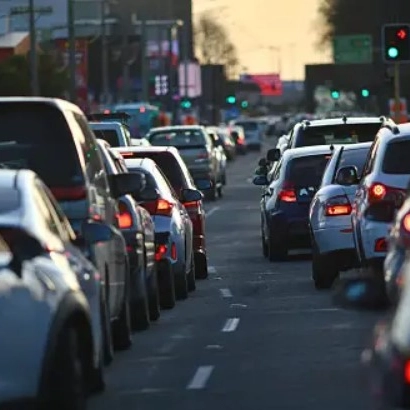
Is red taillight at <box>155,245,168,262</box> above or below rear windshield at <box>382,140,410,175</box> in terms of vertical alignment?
below

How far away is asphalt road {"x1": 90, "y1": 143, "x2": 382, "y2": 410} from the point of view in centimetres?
1298

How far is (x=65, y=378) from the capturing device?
433 inches

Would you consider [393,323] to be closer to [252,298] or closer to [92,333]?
[92,333]

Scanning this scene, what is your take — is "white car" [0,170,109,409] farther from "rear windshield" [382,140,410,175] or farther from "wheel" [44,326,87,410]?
"rear windshield" [382,140,410,175]

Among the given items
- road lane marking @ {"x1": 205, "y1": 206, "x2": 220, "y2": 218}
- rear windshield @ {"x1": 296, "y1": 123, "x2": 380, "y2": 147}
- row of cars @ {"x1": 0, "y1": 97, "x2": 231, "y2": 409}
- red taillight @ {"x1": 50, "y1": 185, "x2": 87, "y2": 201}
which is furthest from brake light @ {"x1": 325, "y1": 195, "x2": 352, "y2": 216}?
road lane marking @ {"x1": 205, "y1": 206, "x2": 220, "y2": 218}

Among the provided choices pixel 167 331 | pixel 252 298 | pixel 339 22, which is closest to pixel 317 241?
pixel 252 298

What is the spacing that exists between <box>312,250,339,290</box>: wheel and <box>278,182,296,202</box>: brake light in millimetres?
4398

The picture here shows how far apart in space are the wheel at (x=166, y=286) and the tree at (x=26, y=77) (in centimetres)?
5127

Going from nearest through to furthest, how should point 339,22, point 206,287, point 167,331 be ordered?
point 167,331 < point 206,287 < point 339,22

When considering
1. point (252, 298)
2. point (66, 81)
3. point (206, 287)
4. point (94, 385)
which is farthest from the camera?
point (66, 81)

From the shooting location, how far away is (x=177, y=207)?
822 inches

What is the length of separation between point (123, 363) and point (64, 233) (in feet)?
8.93

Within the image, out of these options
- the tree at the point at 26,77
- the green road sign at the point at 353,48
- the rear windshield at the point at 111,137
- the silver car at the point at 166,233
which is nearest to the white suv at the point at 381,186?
the silver car at the point at 166,233

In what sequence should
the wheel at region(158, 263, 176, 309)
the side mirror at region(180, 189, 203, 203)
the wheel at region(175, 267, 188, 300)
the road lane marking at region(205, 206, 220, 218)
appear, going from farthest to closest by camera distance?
the road lane marking at region(205, 206, 220, 218)
the side mirror at region(180, 189, 203, 203)
the wheel at region(175, 267, 188, 300)
the wheel at region(158, 263, 176, 309)
